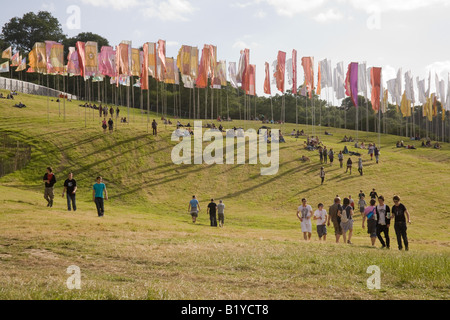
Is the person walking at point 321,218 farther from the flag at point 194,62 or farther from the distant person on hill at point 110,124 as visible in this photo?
the distant person on hill at point 110,124

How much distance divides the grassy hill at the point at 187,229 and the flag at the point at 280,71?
8.15 meters

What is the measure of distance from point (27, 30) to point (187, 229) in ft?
485

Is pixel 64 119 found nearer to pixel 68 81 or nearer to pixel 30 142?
pixel 30 142

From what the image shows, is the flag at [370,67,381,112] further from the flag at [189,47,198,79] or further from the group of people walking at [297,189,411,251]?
the group of people walking at [297,189,411,251]

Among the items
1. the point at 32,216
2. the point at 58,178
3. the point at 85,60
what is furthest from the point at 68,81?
the point at 32,216

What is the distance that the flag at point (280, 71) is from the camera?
62406 millimetres

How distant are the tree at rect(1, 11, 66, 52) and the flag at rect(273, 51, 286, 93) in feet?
367

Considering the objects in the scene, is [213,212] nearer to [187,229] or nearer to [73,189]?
[187,229]

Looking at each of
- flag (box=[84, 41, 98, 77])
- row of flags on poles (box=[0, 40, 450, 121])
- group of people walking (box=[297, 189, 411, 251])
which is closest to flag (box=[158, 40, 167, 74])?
row of flags on poles (box=[0, 40, 450, 121])

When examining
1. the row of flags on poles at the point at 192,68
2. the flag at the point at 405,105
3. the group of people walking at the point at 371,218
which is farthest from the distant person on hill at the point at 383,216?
the flag at the point at 405,105

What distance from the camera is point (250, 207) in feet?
147

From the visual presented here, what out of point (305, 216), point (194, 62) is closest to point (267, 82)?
point (194, 62)

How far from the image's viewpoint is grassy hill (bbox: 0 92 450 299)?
11.6 meters

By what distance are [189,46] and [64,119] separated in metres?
25.3
